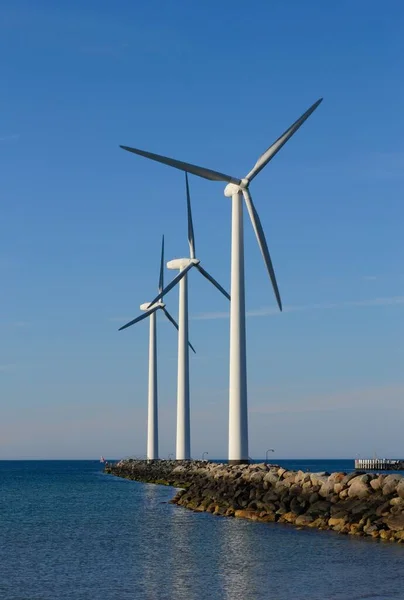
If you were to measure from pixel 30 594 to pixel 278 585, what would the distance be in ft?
19.3

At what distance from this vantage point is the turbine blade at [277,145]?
4884cm

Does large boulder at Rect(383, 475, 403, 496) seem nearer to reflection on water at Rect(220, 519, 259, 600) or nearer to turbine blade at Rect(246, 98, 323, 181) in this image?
reflection on water at Rect(220, 519, 259, 600)

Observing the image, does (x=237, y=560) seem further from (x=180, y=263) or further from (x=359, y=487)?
(x=180, y=263)

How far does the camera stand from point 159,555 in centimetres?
2830

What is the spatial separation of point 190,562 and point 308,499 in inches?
418

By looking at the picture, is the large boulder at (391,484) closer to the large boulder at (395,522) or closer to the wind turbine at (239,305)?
the large boulder at (395,522)

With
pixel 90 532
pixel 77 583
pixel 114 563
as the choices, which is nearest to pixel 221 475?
pixel 90 532

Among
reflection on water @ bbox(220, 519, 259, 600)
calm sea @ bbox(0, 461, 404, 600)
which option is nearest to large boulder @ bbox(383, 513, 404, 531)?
calm sea @ bbox(0, 461, 404, 600)

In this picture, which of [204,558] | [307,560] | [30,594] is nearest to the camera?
[30,594]

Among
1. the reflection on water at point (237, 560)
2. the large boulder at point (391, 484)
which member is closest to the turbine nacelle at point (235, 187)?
the reflection on water at point (237, 560)

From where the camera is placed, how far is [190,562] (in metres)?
26.6

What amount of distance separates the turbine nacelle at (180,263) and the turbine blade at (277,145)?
18920mm

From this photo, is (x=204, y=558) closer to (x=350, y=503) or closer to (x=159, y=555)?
(x=159, y=555)

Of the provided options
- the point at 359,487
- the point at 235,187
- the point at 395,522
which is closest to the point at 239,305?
the point at 235,187
